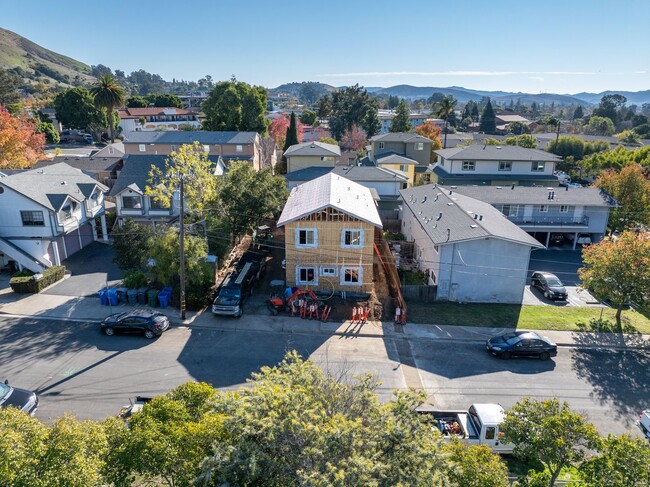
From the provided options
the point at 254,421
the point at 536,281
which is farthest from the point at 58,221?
the point at 536,281

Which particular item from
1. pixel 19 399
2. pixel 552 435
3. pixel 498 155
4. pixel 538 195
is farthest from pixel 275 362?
pixel 498 155

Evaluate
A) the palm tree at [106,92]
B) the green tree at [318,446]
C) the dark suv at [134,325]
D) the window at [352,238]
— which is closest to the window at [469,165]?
the window at [352,238]

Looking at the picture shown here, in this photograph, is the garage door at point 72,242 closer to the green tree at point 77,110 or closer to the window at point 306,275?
the window at point 306,275

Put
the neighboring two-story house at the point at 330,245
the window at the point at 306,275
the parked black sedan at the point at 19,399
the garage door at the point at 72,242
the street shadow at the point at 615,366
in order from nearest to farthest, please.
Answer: the parked black sedan at the point at 19,399 < the street shadow at the point at 615,366 < the neighboring two-story house at the point at 330,245 < the window at the point at 306,275 < the garage door at the point at 72,242

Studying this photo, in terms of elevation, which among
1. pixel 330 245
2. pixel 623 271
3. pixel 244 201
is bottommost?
pixel 623 271

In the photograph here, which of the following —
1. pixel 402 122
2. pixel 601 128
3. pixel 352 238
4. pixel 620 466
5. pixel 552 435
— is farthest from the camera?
pixel 601 128

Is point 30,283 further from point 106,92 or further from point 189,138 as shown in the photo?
point 106,92
